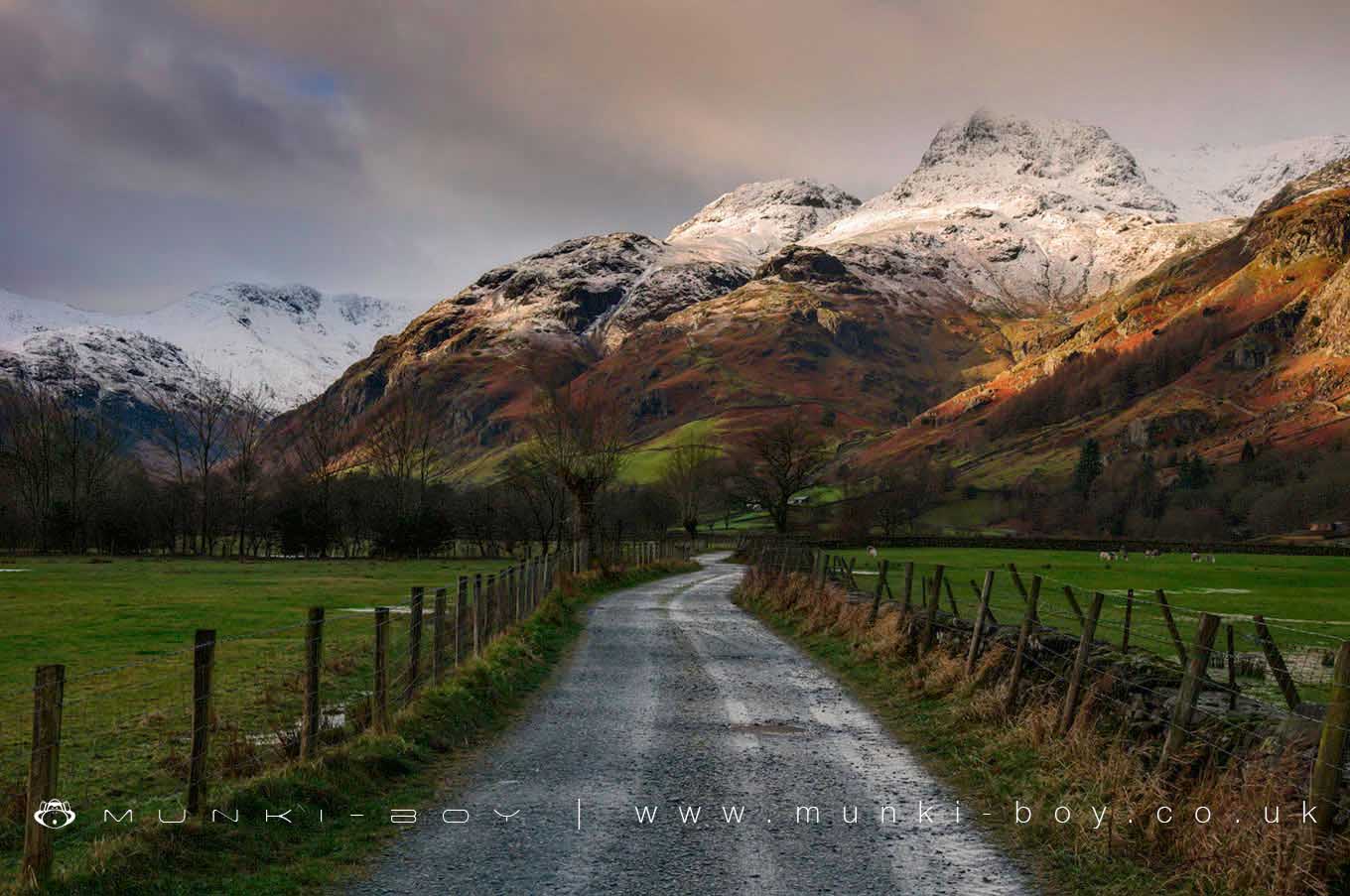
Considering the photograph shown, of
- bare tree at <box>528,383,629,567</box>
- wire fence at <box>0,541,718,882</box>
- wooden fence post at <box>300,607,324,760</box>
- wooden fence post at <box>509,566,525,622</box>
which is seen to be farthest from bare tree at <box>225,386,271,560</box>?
wooden fence post at <box>300,607,324,760</box>

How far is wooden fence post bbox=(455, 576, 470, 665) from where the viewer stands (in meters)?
18.9

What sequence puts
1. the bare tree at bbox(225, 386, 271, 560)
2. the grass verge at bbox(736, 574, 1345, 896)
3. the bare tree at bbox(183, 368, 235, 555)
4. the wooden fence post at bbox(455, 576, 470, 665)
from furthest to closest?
1. the bare tree at bbox(183, 368, 235, 555)
2. the bare tree at bbox(225, 386, 271, 560)
3. the wooden fence post at bbox(455, 576, 470, 665)
4. the grass verge at bbox(736, 574, 1345, 896)

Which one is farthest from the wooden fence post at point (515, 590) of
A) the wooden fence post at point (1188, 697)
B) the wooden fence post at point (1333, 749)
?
the wooden fence post at point (1333, 749)

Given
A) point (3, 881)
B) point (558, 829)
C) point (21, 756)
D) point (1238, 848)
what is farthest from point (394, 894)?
point (21, 756)

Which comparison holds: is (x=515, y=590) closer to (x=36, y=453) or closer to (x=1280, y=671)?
(x=1280, y=671)

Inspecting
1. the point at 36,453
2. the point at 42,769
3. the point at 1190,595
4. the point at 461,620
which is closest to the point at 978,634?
the point at 461,620

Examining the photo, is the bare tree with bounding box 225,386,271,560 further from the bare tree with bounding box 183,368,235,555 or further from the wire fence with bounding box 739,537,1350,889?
the wire fence with bounding box 739,537,1350,889

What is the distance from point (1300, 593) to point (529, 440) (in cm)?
4469

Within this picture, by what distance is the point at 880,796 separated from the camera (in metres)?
11.6

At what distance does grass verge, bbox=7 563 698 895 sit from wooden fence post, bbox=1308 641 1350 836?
8108mm

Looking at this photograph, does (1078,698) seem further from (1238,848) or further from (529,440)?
(529,440)

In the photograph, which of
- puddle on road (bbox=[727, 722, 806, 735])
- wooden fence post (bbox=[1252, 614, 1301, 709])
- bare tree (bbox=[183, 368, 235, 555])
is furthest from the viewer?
bare tree (bbox=[183, 368, 235, 555])

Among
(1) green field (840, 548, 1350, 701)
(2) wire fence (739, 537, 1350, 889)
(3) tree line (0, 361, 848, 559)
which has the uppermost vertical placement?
(3) tree line (0, 361, 848, 559)

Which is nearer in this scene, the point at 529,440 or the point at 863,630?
the point at 863,630
